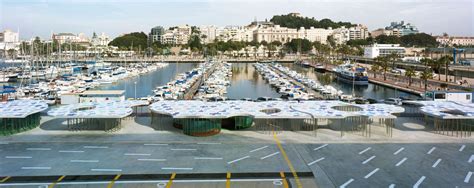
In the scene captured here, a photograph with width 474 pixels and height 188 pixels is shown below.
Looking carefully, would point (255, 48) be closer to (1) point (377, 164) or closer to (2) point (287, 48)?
(2) point (287, 48)

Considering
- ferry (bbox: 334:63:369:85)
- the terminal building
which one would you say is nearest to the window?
ferry (bbox: 334:63:369:85)

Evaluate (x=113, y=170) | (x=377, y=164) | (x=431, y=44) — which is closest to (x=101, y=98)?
(x=113, y=170)

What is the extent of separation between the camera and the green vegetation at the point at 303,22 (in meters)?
185

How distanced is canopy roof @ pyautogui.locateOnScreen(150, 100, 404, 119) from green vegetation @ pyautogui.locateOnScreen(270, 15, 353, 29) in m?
164

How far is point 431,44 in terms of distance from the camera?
487ft

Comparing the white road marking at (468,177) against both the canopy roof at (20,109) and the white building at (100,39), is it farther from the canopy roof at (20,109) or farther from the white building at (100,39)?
the white building at (100,39)

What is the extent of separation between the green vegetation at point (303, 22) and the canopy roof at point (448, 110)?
16237cm

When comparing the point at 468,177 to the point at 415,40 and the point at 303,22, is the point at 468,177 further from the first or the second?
the point at 303,22

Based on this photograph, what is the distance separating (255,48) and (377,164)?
119m

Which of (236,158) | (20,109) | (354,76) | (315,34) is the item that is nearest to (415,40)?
(315,34)

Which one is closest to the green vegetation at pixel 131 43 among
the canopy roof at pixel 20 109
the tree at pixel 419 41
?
the tree at pixel 419 41

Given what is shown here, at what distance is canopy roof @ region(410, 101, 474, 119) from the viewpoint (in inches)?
819

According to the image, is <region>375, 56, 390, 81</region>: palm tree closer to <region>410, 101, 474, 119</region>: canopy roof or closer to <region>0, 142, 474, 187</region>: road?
<region>410, 101, 474, 119</region>: canopy roof

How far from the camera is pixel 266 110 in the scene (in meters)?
23.6
